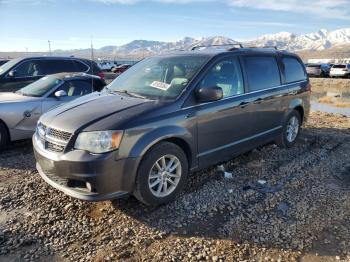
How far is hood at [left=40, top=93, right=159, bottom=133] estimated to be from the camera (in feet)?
13.1

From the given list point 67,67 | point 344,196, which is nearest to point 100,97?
point 344,196

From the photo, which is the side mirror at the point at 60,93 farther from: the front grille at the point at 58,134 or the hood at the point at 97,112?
the front grille at the point at 58,134

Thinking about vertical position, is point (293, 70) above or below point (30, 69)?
above

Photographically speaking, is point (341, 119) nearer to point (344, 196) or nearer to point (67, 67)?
point (344, 196)

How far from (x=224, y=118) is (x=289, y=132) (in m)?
2.52

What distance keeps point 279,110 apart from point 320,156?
113cm

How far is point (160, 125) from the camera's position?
4.20 m

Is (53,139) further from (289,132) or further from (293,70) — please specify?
(293,70)

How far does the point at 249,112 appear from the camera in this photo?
5574mm

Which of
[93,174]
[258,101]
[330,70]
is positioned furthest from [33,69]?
[330,70]

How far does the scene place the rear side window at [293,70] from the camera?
6789mm

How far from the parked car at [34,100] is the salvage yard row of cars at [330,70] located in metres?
35.1

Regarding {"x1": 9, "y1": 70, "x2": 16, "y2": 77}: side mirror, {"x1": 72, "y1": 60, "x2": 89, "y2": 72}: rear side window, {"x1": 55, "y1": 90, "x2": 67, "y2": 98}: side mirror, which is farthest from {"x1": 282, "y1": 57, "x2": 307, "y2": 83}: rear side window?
{"x1": 9, "y1": 70, "x2": 16, "y2": 77}: side mirror

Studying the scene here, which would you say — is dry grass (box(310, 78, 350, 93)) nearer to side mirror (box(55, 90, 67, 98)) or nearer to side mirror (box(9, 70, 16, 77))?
side mirror (box(9, 70, 16, 77))
